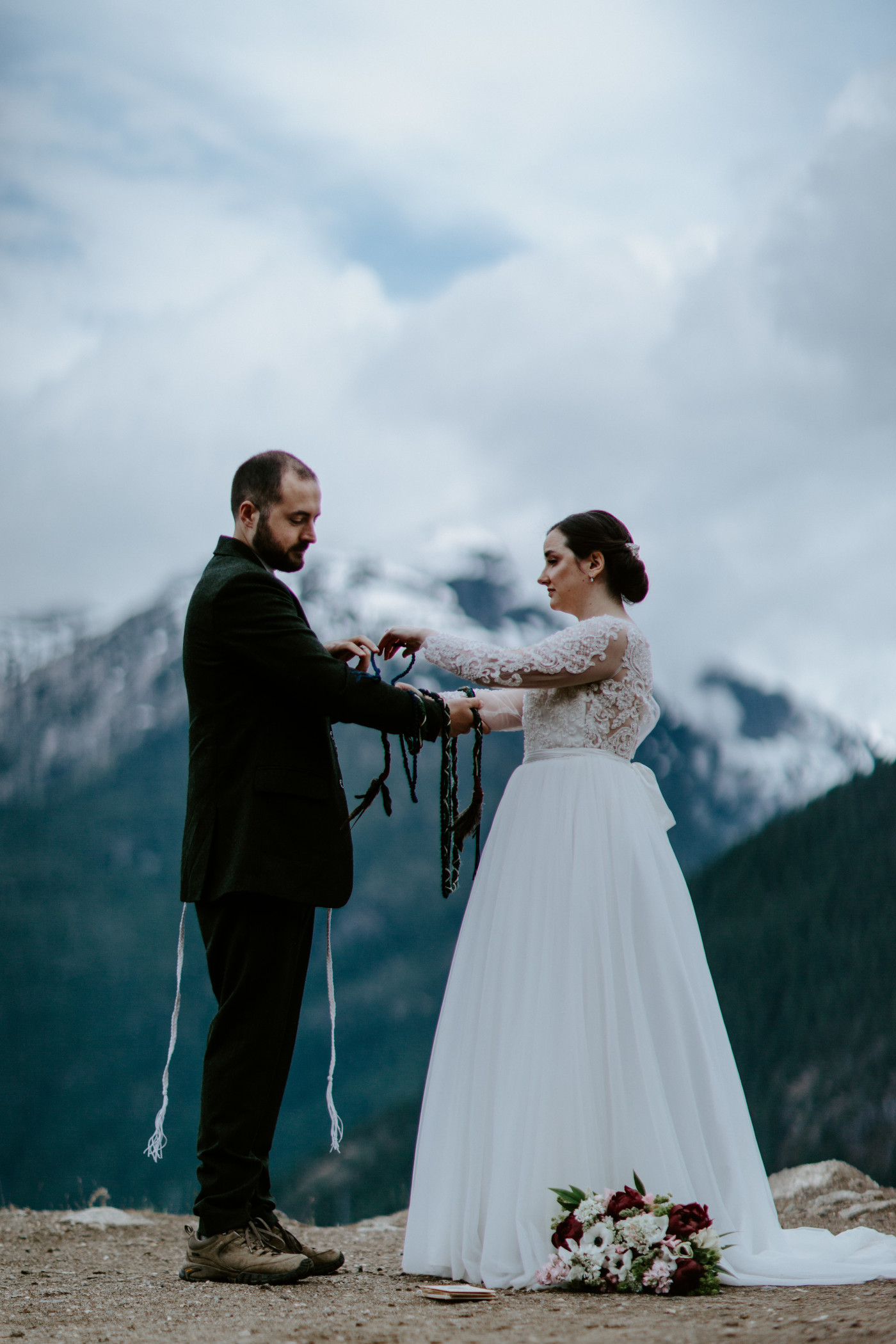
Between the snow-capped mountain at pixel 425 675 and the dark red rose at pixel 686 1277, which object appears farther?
the snow-capped mountain at pixel 425 675

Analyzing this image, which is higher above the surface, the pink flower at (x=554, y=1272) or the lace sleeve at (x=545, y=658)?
the lace sleeve at (x=545, y=658)

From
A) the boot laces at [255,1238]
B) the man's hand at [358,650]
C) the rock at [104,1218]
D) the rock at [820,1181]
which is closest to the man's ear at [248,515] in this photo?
the man's hand at [358,650]

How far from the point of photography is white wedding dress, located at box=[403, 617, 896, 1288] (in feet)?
9.89

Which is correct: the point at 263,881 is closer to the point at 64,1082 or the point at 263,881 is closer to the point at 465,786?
the point at 465,786

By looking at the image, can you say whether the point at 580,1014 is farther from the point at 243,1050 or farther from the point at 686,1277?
the point at 243,1050

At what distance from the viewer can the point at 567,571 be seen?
3631mm

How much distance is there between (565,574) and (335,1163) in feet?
79.9

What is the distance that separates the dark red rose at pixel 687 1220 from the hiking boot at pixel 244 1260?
3.24 feet

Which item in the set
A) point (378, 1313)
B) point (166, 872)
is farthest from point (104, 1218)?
point (166, 872)

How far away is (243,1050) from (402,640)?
1.30 metres

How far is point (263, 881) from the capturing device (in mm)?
3008

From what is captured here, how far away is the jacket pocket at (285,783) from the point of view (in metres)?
3.08

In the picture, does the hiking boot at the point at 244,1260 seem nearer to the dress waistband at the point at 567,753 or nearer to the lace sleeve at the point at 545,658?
the dress waistband at the point at 567,753

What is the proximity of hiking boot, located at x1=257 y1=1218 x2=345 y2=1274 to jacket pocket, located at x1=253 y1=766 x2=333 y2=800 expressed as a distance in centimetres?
120
